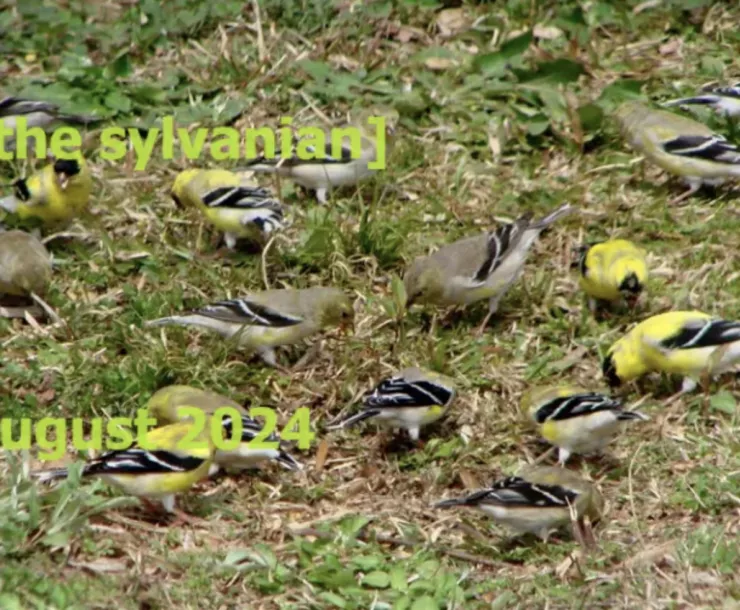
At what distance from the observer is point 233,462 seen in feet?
23.0

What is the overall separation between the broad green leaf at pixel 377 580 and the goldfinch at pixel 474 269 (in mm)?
2231

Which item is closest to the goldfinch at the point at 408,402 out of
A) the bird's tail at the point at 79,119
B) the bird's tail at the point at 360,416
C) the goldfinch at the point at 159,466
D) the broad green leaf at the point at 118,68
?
the bird's tail at the point at 360,416

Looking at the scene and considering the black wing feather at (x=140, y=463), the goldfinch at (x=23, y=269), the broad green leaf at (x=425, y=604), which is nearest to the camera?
the broad green leaf at (x=425, y=604)

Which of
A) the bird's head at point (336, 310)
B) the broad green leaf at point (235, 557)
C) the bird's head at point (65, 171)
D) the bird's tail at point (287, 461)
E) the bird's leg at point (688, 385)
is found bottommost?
the bird's leg at point (688, 385)

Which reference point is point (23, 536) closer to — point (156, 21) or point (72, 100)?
point (72, 100)

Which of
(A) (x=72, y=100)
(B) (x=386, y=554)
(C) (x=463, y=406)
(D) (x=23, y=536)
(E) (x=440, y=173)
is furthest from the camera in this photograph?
(A) (x=72, y=100)

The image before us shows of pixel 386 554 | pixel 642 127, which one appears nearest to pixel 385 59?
pixel 642 127

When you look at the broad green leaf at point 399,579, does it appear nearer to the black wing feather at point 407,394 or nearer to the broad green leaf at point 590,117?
the black wing feather at point 407,394

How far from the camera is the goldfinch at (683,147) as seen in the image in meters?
8.92

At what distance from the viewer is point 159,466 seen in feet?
21.5

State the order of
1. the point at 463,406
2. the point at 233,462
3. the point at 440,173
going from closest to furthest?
the point at 233,462 → the point at 463,406 → the point at 440,173

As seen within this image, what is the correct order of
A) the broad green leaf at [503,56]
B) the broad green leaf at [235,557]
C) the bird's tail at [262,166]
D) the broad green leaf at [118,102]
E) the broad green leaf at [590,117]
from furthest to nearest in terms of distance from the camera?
the broad green leaf at [503,56] → the broad green leaf at [118,102] → the broad green leaf at [590,117] → the bird's tail at [262,166] → the broad green leaf at [235,557]

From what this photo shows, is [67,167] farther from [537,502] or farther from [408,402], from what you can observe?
[537,502]

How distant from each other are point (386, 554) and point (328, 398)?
4.80ft
